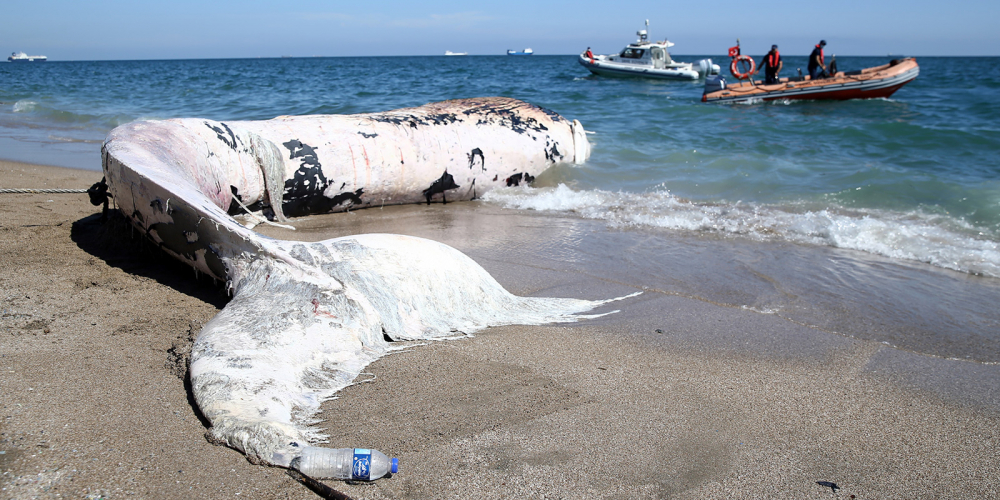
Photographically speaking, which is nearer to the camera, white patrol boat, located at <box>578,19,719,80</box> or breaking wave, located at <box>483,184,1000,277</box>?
Answer: breaking wave, located at <box>483,184,1000,277</box>

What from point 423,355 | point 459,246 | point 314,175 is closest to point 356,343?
point 423,355

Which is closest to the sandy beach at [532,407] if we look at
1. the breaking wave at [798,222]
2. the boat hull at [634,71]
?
the breaking wave at [798,222]

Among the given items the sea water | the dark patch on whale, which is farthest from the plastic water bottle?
the dark patch on whale

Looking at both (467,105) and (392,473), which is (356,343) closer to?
(392,473)

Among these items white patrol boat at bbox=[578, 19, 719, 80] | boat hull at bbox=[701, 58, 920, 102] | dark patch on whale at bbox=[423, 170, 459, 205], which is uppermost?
white patrol boat at bbox=[578, 19, 719, 80]

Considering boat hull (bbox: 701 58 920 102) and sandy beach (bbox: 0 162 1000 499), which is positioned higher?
boat hull (bbox: 701 58 920 102)

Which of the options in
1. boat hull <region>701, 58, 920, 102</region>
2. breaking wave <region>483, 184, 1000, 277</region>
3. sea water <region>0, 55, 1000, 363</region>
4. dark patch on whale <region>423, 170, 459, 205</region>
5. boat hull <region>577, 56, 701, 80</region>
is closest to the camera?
sea water <region>0, 55, 1000, 363</region>

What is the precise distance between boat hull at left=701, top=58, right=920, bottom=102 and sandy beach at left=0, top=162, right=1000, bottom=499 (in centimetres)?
1487

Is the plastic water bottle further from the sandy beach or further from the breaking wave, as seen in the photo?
the breaking wave

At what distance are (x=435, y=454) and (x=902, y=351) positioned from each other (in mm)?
2151

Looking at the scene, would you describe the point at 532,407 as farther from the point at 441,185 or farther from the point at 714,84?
the point at 714,84

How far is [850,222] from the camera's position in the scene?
4.62m

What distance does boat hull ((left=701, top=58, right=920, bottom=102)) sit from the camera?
15.9 meters

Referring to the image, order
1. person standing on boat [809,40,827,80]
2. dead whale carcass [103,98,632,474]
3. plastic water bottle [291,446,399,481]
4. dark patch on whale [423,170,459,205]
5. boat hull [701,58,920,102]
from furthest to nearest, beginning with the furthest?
person standing on boat [809,40,827,80]
boat hull [701,58,920,102]
dark patch on whale [423,170,459,205]
dead whale carcass [103,98,632,474]
plastic water bottle [291,446,399,481]
